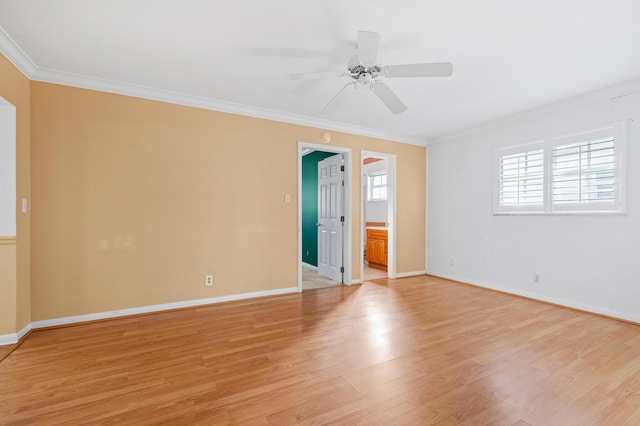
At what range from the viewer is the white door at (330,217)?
16.0ft

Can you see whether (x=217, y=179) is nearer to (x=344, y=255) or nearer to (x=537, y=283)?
(x=344, y=255)

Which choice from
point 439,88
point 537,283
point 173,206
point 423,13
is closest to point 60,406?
point 173,206

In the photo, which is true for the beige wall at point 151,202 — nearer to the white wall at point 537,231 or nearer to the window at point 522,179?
the white wall at point 537,231

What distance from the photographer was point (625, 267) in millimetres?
3164

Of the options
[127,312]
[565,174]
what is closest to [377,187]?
[565,174]

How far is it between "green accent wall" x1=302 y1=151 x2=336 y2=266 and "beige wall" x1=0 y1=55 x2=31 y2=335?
4.23 meters

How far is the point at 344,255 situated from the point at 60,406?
146 inches

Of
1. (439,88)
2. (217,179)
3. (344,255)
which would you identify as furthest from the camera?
(344,255)

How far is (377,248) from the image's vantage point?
247 inches

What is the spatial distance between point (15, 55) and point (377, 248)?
593 centimetres

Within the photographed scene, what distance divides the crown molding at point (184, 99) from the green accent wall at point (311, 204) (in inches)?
51.9

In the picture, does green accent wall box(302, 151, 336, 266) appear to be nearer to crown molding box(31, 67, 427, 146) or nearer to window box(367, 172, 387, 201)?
crown molding box(31, 67, 427, 146)

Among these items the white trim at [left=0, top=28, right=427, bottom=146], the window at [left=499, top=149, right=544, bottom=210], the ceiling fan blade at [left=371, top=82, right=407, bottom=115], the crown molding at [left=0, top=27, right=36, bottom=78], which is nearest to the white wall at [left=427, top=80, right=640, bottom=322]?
the window at [left=499, top=149, right=544, bottom=210]

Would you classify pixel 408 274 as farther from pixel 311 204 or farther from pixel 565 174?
pixel 565 174
